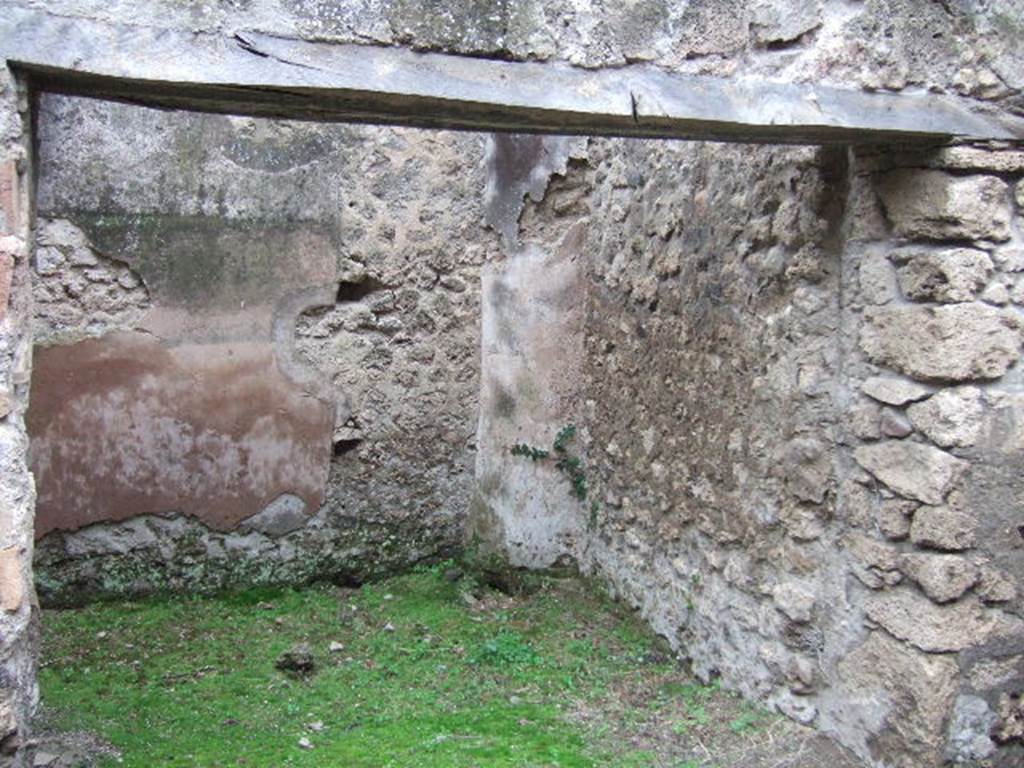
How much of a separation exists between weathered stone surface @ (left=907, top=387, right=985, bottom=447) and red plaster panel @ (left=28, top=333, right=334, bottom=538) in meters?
3.12

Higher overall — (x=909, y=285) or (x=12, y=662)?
(x=909, y=285)

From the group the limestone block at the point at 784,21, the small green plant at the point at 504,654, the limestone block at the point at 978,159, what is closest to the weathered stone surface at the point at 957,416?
the limestone block at the point at 978,159

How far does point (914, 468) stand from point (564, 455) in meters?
2.63

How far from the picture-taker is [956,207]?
285 centimetres

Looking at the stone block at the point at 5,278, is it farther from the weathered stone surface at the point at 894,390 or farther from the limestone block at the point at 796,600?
the limestone block at the point at 796,600

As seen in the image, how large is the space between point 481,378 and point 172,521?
5.64ft

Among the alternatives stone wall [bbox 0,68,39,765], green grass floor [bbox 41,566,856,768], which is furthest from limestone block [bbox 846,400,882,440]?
stone wall [bbox 0,68,39,765]

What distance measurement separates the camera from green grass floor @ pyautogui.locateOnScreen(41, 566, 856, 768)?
357 cm

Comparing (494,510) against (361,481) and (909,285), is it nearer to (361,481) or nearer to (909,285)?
(361,481)

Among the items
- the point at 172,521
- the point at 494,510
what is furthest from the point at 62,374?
the point at 494,510

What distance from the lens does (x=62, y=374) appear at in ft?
15.4

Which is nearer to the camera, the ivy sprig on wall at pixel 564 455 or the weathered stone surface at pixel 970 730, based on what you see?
the weathered stone surface at pixel 970 730

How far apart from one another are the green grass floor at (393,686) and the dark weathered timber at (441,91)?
201 cm

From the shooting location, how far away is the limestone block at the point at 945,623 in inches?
114
